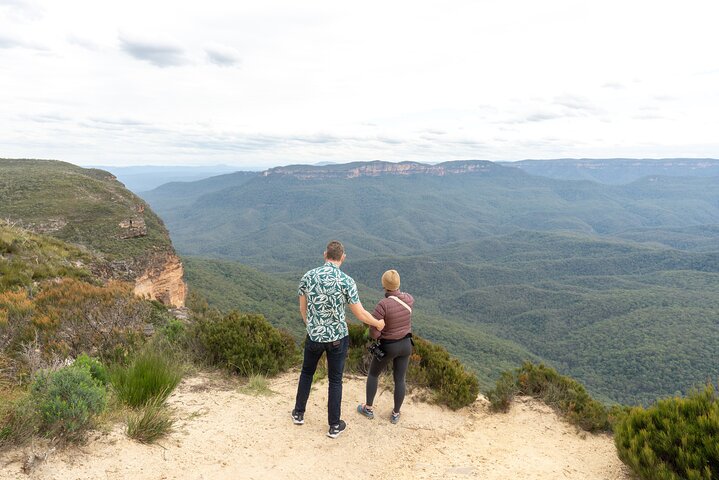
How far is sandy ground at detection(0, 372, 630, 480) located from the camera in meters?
3.54

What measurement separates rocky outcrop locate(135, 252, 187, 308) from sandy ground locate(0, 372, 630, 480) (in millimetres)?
17858

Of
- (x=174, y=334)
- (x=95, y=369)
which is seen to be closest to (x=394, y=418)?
(x=95, y=369)

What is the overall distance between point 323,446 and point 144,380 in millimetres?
2234

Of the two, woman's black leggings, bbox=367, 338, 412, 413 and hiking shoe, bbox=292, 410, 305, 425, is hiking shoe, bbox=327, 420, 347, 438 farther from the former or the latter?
woman's black leggings, bbox=367, 338, 412, 413

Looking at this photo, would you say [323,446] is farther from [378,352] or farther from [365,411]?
[378,352]

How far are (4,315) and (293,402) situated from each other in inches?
169

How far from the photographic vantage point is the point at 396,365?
5.14 meters

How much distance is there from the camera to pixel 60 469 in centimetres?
312

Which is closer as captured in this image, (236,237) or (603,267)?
(603,267)

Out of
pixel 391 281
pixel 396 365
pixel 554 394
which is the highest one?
pixel 391 281

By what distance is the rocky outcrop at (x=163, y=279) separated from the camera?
21.3 metres

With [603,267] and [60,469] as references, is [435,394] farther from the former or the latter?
[603,267]

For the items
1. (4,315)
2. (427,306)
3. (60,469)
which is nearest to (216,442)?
(60,469)

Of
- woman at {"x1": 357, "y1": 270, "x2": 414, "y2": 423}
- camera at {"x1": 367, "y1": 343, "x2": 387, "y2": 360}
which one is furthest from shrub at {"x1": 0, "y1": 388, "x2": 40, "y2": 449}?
camera at {"x1": 367, "y1": 343, "x2": 387, "y2": 360}
